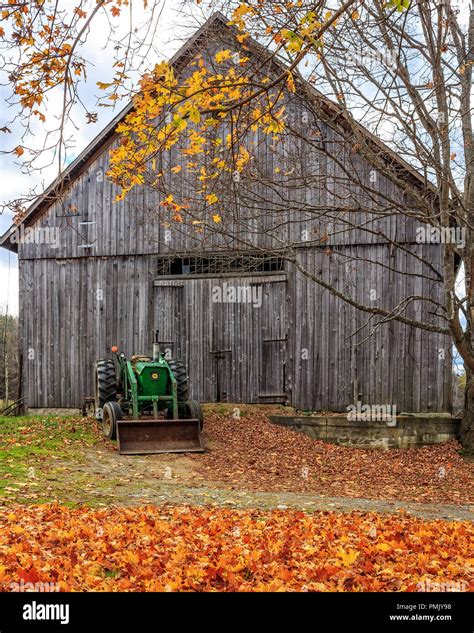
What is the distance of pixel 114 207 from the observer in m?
17.0

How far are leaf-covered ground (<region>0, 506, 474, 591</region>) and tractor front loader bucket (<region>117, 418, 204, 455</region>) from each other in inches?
180

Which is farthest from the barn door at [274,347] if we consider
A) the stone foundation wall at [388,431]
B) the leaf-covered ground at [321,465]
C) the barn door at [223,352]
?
the stone foundation wall at [388,431]

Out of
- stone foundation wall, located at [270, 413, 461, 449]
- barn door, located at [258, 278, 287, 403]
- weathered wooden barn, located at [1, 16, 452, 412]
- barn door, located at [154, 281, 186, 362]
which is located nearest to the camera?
stone foundation wall, located at [270, 413, 461, 449]

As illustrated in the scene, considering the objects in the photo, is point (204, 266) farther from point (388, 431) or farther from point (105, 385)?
point (388, 431)

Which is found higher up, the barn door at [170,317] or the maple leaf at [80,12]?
the maple leaf at [80,12]

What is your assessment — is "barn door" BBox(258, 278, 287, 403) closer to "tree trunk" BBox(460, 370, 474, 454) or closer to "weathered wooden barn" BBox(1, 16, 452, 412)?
"weathered wooden barn" BBox(1, 16, 452, 412)

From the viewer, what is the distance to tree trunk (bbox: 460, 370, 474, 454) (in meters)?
13.6

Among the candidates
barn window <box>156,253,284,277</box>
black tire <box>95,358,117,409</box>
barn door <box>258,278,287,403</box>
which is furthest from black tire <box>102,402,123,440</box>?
barn window <box>156,253,284,277</box>

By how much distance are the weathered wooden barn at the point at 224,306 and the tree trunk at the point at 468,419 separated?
4.35 ft

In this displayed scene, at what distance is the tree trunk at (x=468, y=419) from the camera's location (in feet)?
44.7

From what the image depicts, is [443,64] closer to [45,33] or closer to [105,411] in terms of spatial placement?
[45,33]

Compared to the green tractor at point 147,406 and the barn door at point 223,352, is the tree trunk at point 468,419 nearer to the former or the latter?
the barn door at point 223,352

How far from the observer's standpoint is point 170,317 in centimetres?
1669

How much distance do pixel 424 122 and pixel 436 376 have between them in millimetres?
6438
